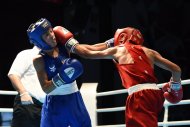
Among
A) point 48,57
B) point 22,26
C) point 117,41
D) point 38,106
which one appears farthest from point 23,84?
point 22,26

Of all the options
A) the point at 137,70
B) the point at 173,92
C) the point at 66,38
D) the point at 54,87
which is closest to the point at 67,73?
the point at 54,87

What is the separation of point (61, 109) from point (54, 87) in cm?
17

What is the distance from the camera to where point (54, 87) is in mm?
2410

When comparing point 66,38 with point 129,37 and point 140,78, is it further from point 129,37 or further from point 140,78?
point 140,78

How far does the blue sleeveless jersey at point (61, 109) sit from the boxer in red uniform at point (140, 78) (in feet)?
0.49

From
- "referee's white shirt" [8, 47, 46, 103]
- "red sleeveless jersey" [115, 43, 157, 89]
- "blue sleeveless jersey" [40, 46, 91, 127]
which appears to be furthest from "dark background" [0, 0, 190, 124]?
"red sleeveless jersey" [115, 43, 157, 89]

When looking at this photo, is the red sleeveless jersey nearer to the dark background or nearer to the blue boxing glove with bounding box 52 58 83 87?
the blue boxing glove with bounding box 52 58 83 87

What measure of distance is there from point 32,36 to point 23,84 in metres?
0.60

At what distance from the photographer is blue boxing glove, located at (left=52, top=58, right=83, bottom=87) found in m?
2.38

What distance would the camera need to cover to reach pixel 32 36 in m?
2.49

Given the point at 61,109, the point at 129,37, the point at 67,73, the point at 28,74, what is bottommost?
the point at 61,109

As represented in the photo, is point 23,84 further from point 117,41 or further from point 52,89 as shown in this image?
point 117,41

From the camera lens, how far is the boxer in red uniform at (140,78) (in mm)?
2326

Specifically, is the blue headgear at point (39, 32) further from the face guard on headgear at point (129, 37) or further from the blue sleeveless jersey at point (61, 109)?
the face guard on headgear at point (129, 37)
